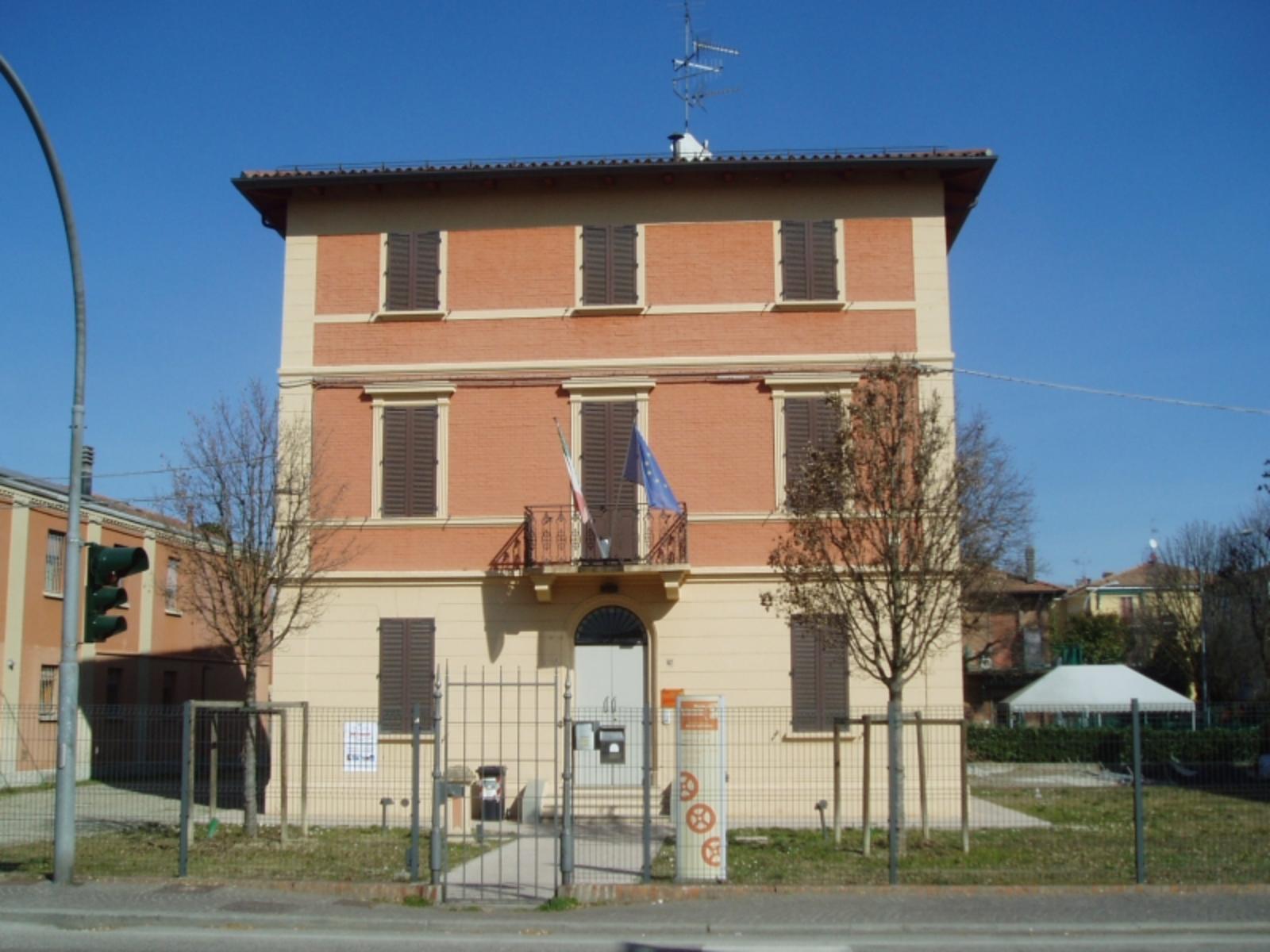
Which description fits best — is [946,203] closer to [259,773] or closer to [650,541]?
[650,541]

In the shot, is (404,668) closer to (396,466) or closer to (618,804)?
(396,466)

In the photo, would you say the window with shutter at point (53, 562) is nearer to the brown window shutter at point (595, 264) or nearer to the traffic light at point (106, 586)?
the brown window shutter at point (595, 264)

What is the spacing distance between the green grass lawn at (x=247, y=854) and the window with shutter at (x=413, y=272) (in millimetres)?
8837

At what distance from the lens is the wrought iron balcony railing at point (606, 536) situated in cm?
2112

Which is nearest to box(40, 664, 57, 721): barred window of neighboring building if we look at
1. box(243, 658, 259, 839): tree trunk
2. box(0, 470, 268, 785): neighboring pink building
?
box(0, 470, 268, 785): neighboring pink building

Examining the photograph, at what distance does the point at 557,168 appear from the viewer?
72.6 feet

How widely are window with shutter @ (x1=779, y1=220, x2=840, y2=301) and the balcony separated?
13.9ft

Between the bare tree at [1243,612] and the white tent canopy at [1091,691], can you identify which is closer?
the white tent canopy at [1091,691]

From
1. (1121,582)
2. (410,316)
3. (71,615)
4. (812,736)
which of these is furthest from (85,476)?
(1121,582)

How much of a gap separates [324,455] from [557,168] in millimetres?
6213

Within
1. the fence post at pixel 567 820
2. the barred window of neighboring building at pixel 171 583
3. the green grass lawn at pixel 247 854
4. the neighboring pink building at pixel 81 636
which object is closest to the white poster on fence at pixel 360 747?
the green grass lawn at pixel 247 854

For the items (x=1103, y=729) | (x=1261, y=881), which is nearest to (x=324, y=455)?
(x=1103, y=729)

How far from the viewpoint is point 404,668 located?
21.6 m

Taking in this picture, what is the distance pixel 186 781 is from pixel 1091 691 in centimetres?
1995
